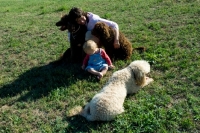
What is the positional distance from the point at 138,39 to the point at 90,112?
3.67 metres

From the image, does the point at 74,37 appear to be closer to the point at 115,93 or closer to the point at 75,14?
the point at 75,14

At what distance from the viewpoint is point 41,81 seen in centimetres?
600

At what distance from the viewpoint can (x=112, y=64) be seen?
621 centimetres

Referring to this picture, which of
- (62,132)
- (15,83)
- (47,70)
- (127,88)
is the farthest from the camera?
(47,70)

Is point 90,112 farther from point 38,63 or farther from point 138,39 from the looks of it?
point 138,39

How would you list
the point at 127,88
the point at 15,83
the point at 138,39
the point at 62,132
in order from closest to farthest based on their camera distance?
the point at 62,132 < the point at 127,88 < the point at 15,83 < the point at 138,39

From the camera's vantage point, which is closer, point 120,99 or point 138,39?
point 120,99

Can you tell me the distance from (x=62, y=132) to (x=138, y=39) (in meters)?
4.02

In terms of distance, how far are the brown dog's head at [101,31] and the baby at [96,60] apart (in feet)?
0.76

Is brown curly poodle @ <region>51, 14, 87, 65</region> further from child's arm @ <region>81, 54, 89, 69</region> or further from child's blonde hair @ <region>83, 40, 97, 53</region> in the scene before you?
child's blonde hair @ <region>83, 40, 97, 53</region>

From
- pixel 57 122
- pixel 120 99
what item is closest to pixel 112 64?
pixel 120 99

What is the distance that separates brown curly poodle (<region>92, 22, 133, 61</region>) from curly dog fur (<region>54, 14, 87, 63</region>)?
386 mm

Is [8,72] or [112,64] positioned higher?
[112,64]

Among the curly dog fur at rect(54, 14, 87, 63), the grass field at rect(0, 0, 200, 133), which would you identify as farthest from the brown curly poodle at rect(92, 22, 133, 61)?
the curly dog fur at rect(54, 14, 87, 63)
